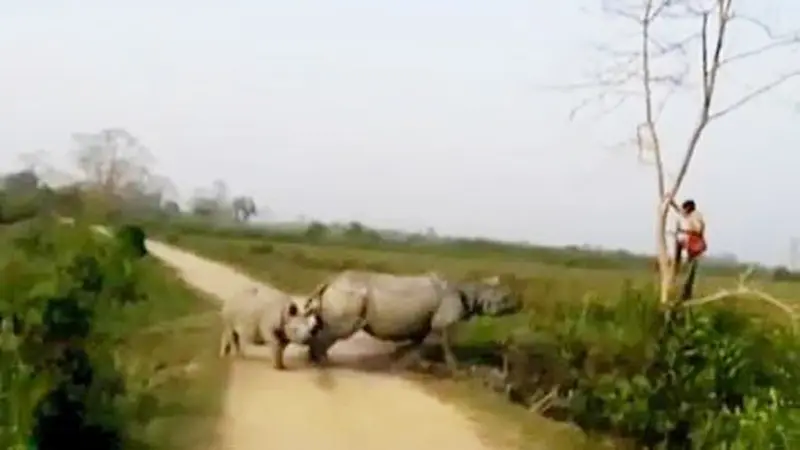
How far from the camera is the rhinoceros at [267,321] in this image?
232 centimetres

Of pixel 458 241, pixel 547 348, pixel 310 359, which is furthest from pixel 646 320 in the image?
pixel 310 359

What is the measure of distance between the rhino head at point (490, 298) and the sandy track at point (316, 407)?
20cm

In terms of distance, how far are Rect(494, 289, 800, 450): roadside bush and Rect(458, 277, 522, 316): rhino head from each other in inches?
2.1

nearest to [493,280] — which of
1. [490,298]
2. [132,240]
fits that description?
[490,298]

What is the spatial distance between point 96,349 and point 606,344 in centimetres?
89

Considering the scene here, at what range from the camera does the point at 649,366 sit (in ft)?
8.02

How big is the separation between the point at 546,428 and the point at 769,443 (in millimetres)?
391

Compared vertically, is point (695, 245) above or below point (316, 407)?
above

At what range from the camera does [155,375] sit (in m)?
2.14

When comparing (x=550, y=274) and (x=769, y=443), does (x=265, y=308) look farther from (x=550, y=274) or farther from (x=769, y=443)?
(x=769, y=443)

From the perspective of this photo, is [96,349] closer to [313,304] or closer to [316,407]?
[316,407]

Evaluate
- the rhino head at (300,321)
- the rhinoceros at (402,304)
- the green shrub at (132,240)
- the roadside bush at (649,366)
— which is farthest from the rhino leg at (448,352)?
the green shrub at (132,240)

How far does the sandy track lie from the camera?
7.07 feet

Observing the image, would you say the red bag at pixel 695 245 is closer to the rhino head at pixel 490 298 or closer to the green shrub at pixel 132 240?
the rhino head at pixel 490 298
